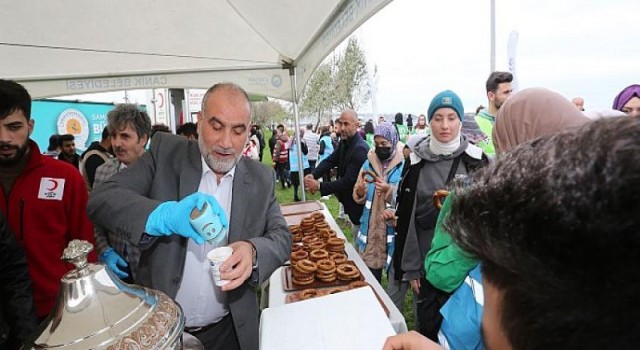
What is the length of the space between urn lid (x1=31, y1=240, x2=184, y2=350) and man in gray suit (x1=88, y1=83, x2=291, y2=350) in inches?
27.7

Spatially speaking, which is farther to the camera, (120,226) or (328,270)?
(328,270)

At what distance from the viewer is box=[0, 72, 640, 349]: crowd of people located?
339 millimetres

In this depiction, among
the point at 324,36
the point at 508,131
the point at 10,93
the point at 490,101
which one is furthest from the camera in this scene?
the point at 490,101

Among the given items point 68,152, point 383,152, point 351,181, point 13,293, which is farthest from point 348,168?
point 68,152

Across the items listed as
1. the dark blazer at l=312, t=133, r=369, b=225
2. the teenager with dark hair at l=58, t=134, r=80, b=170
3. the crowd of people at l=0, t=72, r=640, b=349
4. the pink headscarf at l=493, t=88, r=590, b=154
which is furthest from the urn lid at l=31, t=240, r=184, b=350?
the teenager with dark hair at l=58, t=134, r=80, b=170

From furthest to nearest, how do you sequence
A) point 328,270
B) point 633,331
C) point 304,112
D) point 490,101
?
point 304,112, point 490,101, point 328,270, point 633,331

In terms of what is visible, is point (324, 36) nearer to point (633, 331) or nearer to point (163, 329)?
point (163, 329)

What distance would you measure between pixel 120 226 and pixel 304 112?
131ft

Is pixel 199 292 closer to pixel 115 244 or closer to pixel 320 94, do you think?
pixel 115 244

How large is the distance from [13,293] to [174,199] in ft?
2.65

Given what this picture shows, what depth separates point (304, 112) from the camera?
133 feet

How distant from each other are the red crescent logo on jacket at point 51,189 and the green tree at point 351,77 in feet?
102

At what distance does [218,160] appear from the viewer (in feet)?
5.75

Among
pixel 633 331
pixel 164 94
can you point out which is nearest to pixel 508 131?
pixel 633 331
